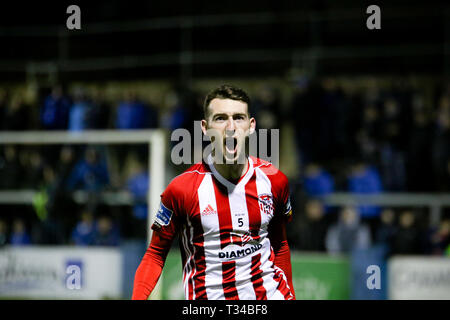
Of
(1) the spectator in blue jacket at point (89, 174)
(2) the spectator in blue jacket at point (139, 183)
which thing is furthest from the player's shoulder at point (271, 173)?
(2) the spectator in blue jacket at point (139, 183)

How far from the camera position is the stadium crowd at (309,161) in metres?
8.68

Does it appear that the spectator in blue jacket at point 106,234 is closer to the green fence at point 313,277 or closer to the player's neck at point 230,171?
the green fence at point 313,277

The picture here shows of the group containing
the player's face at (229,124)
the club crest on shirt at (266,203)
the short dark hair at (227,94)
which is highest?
the short dark hair at (227,94)

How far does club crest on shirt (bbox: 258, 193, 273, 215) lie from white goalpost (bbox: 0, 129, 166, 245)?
12.7 feet

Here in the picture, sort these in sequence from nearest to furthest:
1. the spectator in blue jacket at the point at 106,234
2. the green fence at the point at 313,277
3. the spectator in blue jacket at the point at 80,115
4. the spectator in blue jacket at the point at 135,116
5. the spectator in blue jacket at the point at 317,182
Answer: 1. the green fence at the point at 313,277
2. the spectator in blue jacket at the point at 106,234
3. the spectator in blue jacket at the point at 317,182
4. the spectator in blue jacket at the point at 80,115
5. the spectator in blue jacket at the point at 135,116

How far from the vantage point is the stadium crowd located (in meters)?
8.68

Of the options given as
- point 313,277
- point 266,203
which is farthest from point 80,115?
point 266,203

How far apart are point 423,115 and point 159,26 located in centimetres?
547

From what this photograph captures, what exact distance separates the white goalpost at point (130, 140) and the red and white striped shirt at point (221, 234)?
387 centimetres

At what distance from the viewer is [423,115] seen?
9.46 m

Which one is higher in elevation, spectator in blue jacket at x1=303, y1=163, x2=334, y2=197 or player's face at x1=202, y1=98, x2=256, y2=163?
player's face at x1=202, y1=98, x2=256, y2=163

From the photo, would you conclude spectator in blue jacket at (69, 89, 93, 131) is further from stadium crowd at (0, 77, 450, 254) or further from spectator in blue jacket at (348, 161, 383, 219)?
spectator in blue jacket at (348, 161, 383, 219)

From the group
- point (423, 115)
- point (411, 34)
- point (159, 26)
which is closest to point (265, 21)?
point (159, 26)

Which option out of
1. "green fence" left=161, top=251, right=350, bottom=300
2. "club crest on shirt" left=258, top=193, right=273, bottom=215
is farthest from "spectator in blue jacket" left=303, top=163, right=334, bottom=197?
"club crest on shirt" left=258, top=193, right=273, bottom=215
